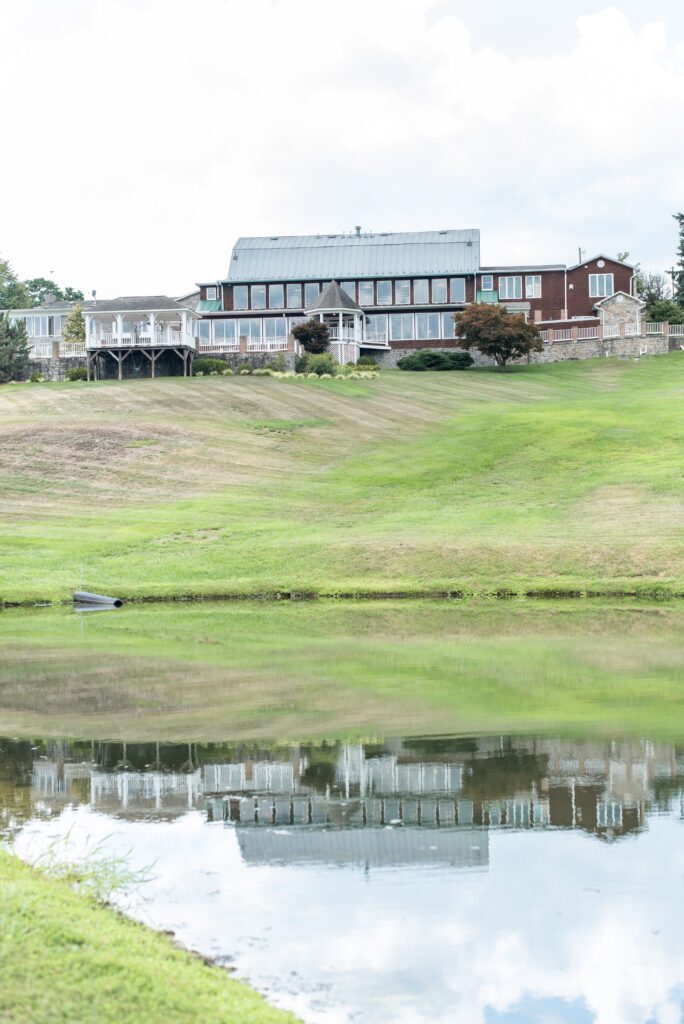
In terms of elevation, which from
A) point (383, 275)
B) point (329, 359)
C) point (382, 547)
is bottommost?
point (382, 547)

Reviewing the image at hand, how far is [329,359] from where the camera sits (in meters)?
79.8

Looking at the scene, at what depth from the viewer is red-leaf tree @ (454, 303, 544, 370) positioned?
262ft

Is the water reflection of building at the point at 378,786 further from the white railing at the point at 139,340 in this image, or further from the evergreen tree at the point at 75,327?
the evergreen tree at the point at 75,327

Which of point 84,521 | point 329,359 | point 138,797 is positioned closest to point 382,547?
point 84,521

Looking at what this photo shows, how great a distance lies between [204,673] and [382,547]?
54.0 ft

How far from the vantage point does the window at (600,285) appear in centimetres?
9300

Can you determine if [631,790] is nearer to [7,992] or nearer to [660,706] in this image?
[660,706]

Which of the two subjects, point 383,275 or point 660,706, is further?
point 383,275

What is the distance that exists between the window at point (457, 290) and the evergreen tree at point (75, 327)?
1121 inches

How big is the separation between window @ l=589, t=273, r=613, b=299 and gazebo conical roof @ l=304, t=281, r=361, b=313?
60.6 ft

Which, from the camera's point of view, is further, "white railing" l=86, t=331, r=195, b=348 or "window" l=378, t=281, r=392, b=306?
"window" l=378, t=281, r=392, b=306

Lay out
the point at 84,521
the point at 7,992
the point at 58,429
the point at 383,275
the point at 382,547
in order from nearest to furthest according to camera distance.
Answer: the point at 7,992 → the point at 382,547 → the point at 84,521 → the point at 58,429 → the point at 383,275

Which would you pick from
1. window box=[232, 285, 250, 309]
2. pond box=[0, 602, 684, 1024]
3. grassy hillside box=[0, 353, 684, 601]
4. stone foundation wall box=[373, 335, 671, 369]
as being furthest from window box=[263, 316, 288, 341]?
pond box=[0, 602, 684, 1024]

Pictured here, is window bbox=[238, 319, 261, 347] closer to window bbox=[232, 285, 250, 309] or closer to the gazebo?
window bbox=[232, 285, 250, 309]
